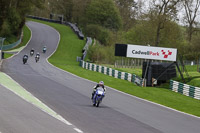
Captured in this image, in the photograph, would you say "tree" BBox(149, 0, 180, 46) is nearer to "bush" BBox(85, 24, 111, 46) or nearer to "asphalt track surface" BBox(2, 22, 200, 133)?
"bush" BBox(85, 24, 111, 46)

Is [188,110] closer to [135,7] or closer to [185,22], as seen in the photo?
[185,22]

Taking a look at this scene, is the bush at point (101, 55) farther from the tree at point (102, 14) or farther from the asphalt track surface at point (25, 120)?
the asphalt track surface at point (25, 120)

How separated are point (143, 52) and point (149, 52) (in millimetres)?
564

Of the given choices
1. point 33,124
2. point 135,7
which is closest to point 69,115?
point 33,124

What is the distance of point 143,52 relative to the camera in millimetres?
37000

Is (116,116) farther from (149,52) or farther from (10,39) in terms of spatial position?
(10,39)

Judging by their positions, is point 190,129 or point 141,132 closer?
point 141,132

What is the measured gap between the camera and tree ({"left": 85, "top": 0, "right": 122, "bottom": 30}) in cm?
9738

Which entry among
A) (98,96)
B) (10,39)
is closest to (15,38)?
(10,39)

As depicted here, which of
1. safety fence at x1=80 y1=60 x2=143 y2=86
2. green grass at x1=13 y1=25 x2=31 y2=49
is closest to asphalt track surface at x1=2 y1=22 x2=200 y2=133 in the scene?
safety fence at x1=80 y1=60 x2=143 y2=86

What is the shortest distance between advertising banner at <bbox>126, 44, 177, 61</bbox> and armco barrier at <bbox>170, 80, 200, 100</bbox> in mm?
3233

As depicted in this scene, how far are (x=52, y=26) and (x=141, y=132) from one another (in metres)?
87.1

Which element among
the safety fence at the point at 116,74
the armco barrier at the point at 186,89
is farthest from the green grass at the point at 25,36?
the armco barrier at the point at 186,89

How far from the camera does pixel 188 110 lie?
2216cm
